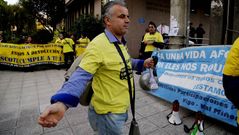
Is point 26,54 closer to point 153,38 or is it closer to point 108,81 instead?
point 153,38

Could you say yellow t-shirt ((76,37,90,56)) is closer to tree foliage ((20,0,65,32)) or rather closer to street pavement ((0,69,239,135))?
street pavement ((0,69,239,135))

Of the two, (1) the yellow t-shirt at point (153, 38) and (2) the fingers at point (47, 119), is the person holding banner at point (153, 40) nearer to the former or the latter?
(1) the yellow t-shirt at point (153, 38)

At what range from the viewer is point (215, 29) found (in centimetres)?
620

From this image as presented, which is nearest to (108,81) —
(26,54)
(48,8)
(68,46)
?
(68,46)

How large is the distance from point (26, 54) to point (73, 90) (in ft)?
34.0

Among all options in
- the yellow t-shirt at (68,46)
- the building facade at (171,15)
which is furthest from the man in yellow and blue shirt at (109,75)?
the yellow t-shirt at (68,46)

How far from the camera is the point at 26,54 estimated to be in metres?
10.6

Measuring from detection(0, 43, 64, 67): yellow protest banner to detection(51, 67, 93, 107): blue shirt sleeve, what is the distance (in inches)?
402

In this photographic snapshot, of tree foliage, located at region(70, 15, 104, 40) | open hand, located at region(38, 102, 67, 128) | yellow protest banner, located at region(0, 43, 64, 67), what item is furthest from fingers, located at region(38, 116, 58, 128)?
tree foliage, located at region(70, 15, 104, 40)

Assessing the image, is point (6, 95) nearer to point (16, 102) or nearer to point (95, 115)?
point (16, 102)

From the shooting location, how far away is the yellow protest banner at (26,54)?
10.6m

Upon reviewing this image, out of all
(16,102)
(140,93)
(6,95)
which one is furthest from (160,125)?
(6,95)

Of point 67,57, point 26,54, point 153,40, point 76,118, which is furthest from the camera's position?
point 67,57

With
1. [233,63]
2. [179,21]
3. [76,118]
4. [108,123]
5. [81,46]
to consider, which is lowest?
[76,118]
